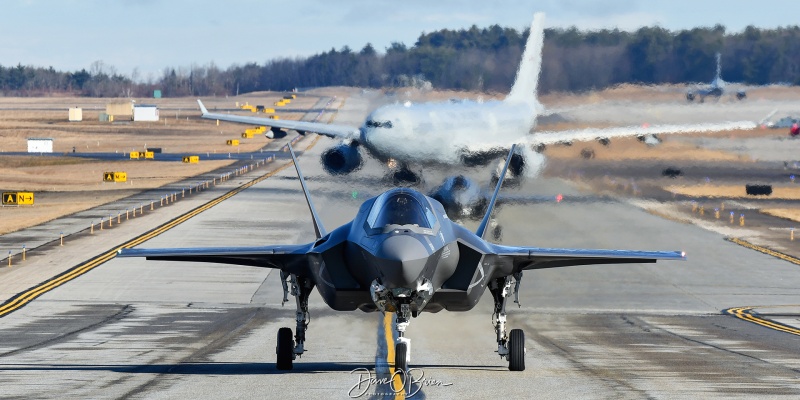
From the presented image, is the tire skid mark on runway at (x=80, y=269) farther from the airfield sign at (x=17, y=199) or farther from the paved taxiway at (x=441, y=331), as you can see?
the airfield sign at (x=17, y=199)

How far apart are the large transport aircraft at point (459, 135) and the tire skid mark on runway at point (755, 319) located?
1554 centimetres

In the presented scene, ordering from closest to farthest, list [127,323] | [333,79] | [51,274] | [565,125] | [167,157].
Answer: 1. [127,323]
2. [51,274]
3. [565,125]
4. [333,79]
5. [167,157]

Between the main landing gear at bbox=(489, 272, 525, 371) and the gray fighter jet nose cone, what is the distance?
3.81 meters

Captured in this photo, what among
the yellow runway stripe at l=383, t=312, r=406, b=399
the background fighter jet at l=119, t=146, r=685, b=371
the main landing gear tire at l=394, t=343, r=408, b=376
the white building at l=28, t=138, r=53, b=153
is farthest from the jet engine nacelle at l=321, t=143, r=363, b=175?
the white building at l=28, t=138, r=53, b=153

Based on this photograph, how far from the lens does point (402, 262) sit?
21.5 m

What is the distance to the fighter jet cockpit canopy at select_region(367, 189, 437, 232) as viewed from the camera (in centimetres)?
2281

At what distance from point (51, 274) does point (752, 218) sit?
4033 cm

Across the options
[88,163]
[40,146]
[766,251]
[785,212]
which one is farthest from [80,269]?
[40,146]

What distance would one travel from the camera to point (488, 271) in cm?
2477

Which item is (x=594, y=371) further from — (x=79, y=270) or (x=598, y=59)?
(x=598, y=59)

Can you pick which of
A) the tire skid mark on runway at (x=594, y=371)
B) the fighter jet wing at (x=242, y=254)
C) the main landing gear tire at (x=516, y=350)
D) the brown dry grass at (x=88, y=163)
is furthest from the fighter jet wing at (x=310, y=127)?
the main landing gear tire at (x=516, y=350)

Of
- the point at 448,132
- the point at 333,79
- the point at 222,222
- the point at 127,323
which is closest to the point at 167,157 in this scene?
the point at 333,79

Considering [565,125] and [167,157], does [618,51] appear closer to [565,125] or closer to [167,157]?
[565,125]

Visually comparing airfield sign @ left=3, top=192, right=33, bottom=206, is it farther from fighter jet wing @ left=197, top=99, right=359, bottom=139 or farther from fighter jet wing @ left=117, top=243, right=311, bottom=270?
fighter jet wing @ left=117, top=243, right=311, bottom=270
